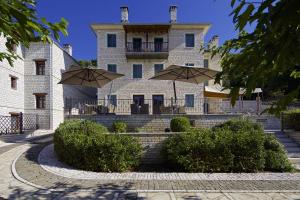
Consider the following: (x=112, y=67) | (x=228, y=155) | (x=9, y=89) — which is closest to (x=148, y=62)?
(x=112, y=67)

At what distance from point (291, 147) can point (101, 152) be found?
8385mm

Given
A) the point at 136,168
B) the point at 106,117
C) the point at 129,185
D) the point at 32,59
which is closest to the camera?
the point at 129,185

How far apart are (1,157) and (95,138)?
3.88m

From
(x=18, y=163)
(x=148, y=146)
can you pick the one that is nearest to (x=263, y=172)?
(x=148, y=146)

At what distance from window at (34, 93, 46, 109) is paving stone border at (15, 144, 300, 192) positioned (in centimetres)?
1637

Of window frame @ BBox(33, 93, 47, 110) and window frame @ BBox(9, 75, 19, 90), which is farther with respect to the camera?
window frame @ BBox(33, 93, 47, 110)

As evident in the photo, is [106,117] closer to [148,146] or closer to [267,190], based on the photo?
[148,146]

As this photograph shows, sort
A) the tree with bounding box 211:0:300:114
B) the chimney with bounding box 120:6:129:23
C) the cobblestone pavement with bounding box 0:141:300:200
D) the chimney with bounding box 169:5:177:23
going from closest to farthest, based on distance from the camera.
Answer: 1. the tree with bounding box 211:0:300:114
2. the cobblestone pavement with bounding box 0:141:300:200
3. the chimney with bounding box 120:6:129:23
4. the chimney with bounding box 169:5:177:23

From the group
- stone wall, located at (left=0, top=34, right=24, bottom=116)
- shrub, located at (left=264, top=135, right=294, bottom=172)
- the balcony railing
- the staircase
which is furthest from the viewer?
stone wall, located at (left=0, top=34, right=24, bottom=116)

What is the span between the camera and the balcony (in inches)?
987

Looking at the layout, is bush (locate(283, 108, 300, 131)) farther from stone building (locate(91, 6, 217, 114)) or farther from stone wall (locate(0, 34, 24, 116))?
stone wall (locate(0, 34, 24, 116))

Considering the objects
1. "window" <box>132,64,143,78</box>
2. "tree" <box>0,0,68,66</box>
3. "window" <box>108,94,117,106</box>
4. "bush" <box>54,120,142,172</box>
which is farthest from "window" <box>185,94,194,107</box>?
"tree" <box>0,0,68,66</box>

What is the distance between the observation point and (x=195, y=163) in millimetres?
8273

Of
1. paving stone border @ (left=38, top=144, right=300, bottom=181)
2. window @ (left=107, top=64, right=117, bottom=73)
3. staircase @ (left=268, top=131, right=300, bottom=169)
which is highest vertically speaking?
window @ (left=107, top=64, right=117, bottom=73)
